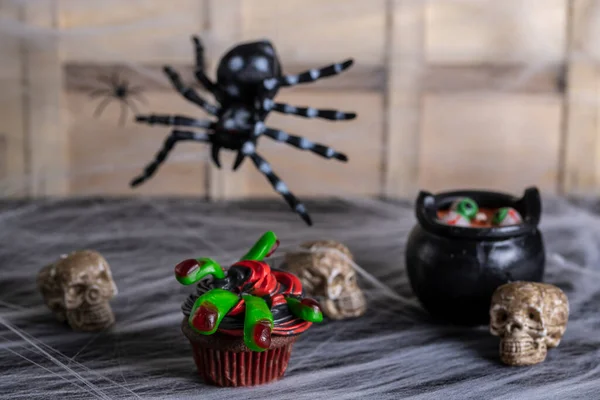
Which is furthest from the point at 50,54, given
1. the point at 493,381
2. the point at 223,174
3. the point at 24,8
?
the point at 493,381

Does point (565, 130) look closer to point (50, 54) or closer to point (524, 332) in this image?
point (524, 332)

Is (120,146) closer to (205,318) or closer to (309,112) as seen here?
(309,112)

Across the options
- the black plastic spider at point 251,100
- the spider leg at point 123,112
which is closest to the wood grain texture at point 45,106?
the spider leg at point 123,112

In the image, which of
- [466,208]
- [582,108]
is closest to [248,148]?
[466,208]

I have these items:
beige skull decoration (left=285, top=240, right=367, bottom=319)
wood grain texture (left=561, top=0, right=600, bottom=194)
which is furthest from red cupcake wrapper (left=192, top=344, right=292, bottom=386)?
wood grain texture (left=561, top=0, right=600, bottom=194)

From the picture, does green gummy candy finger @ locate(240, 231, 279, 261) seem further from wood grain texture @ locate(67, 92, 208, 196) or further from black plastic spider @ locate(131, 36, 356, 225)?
wood grain texture @ locate(67, 92, 208, 196)

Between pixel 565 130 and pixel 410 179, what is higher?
pixel 565 130

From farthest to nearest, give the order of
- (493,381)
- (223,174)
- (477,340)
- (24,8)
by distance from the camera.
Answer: (223,174)
(24,8)
(477,340)
(493,381)
